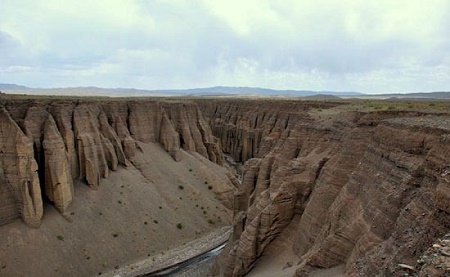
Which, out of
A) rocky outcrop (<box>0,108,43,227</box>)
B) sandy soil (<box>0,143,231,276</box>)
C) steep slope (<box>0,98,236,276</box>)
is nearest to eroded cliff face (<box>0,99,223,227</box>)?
rocky outcrop (<box>0,108,43,227</box>)

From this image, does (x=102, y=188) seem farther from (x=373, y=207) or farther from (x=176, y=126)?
(x=373, y=207)

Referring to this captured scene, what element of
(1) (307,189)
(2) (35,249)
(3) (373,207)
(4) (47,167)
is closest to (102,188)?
(4) (47,167)

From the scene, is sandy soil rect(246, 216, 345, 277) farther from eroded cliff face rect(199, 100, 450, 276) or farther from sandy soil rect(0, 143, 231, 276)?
sandy soil rect(0, 143, 231, 276)

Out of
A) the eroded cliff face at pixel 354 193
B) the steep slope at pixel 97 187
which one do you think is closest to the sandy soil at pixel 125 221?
the steep slope at pixel 97 187

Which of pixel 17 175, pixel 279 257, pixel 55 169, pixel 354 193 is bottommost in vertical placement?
pixel 279 257

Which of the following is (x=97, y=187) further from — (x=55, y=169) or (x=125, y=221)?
(x=55, y=169)

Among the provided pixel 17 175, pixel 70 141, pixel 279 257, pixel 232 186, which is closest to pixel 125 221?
Result: pixel 70 141
